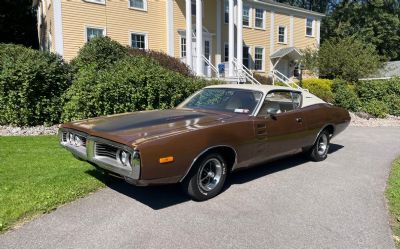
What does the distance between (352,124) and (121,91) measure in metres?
8.79

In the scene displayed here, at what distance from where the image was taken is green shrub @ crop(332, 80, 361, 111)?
1573 cm

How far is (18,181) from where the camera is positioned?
5.11 m

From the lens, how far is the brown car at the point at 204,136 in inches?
160

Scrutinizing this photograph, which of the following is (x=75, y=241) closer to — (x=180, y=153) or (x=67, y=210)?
(x=67, y=210)

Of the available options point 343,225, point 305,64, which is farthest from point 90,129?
point 305,64

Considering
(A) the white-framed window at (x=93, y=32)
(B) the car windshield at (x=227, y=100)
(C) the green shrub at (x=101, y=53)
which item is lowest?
(B) the car windshield at (x=227, y=100)

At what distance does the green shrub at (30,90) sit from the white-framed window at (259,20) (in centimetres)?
1901

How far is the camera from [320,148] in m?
7.20

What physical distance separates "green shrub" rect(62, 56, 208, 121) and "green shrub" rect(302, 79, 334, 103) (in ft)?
30.0

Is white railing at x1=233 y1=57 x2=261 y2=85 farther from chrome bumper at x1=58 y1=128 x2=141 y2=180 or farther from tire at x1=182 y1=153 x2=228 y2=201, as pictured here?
chrome bumper at x1=58 y1=128 x2=141 y2=180

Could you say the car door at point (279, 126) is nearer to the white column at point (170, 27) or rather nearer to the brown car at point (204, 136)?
the brown car at point (204, 136)

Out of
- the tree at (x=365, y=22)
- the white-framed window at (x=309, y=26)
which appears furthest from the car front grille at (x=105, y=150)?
the tree at (x=365, y=22)

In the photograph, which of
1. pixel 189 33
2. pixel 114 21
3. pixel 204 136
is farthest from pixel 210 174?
pixel 114 21

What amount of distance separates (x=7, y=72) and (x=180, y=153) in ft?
21.7
